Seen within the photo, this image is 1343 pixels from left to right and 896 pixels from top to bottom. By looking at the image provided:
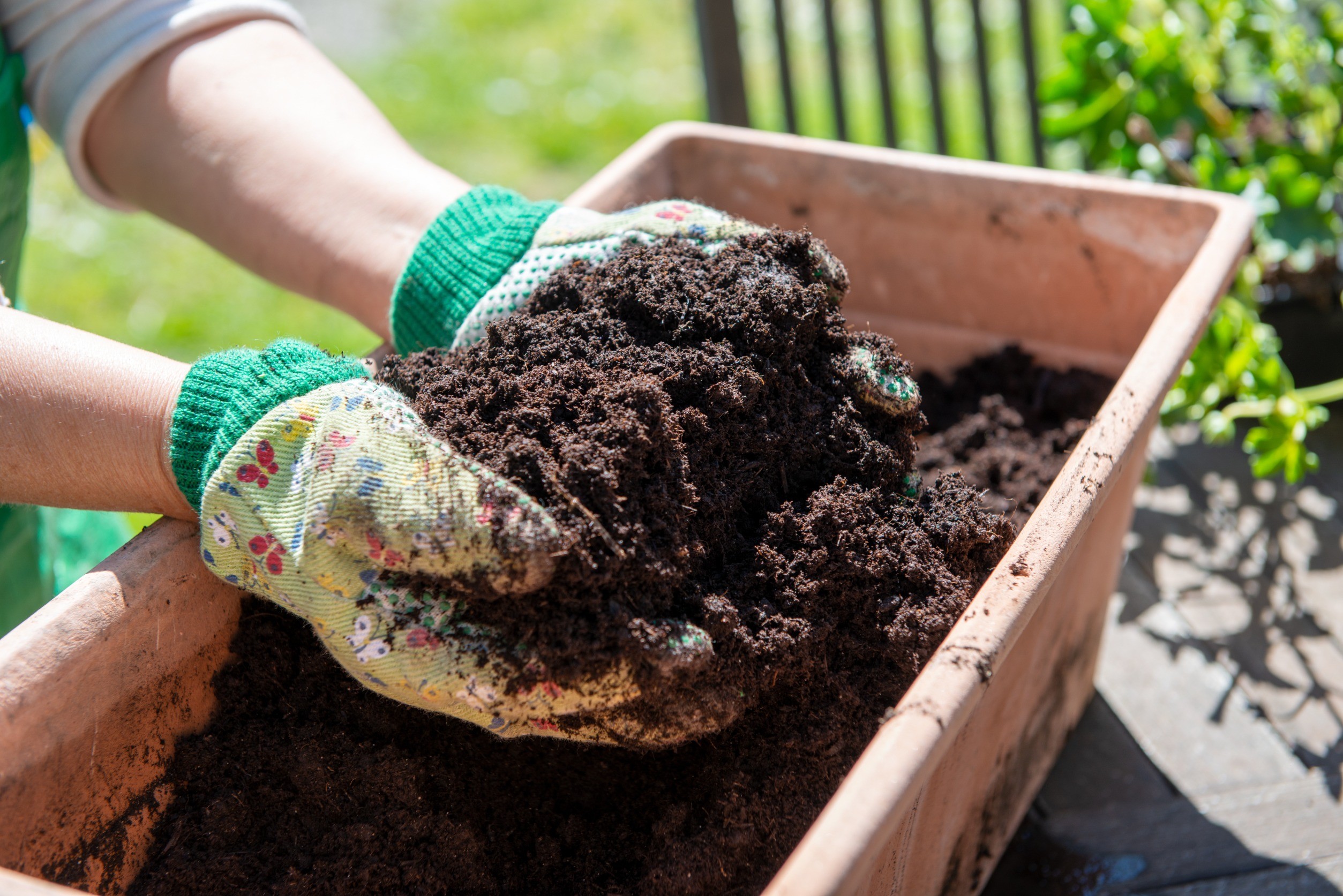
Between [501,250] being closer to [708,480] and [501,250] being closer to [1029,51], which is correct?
[708,480]

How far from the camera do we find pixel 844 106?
2572mm

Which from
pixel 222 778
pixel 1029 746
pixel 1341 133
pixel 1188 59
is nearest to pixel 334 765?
pixel 222 778

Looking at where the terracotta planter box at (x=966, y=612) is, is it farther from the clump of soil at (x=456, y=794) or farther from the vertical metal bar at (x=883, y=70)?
the vertical metal bar at (x=883, y=70)

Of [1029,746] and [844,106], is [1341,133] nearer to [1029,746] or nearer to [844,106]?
[844,106]

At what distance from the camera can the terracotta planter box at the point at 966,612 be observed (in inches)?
33.6

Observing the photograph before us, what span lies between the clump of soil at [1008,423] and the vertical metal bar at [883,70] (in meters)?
1.14

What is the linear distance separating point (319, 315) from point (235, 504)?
204 cm

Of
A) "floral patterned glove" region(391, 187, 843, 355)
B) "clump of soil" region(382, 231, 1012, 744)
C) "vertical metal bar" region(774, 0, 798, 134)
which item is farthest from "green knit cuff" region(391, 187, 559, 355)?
"vertical metal bar" region(774, 0, 798, 134)

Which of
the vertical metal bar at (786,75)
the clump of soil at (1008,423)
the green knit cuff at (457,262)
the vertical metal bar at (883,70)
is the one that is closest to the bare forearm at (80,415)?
the green knit cuff at (457,262)

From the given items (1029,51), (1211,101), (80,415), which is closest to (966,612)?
(80,415)

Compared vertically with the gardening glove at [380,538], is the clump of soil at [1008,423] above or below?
below

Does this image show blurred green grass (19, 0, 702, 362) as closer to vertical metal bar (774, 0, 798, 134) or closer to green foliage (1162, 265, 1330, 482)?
vertical metal bar (774, 0, 798, 134)

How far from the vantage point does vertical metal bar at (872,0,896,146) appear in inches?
96.7

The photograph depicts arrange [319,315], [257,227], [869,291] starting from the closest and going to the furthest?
[257,227] → [869,291] → [319,315]
